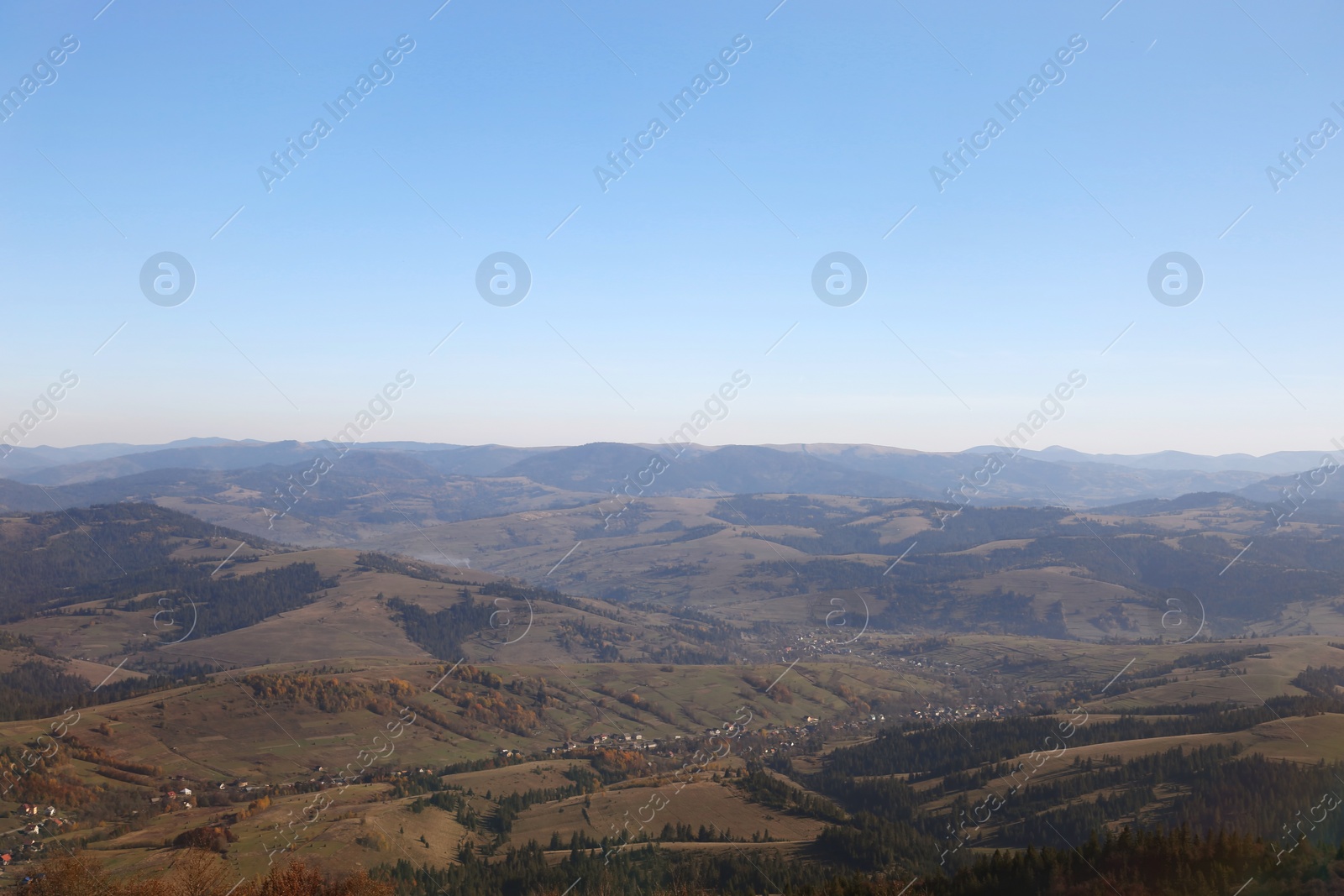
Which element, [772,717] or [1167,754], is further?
[772,717]

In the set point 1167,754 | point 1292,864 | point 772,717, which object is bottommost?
point 772,717

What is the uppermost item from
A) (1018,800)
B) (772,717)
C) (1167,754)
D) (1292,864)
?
(1292,864)

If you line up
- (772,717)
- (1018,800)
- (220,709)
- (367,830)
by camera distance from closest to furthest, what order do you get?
(367,830) < (1018,800) < (220,709) < (772,717)

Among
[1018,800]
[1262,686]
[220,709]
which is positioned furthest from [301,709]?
[1262,686]

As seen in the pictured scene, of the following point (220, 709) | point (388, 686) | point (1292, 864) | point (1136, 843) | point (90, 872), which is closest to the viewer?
point (1292, 864)

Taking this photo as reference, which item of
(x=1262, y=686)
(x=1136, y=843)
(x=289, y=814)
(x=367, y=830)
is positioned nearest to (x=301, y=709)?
(x=289, y=814)

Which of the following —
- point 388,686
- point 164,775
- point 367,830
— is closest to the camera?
point 367,830

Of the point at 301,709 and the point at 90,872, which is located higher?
the point at 90,872

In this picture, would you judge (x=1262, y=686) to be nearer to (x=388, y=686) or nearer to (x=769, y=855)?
(x=769, y=855)

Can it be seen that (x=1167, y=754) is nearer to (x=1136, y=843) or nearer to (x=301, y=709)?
(x=1136, y=843)
